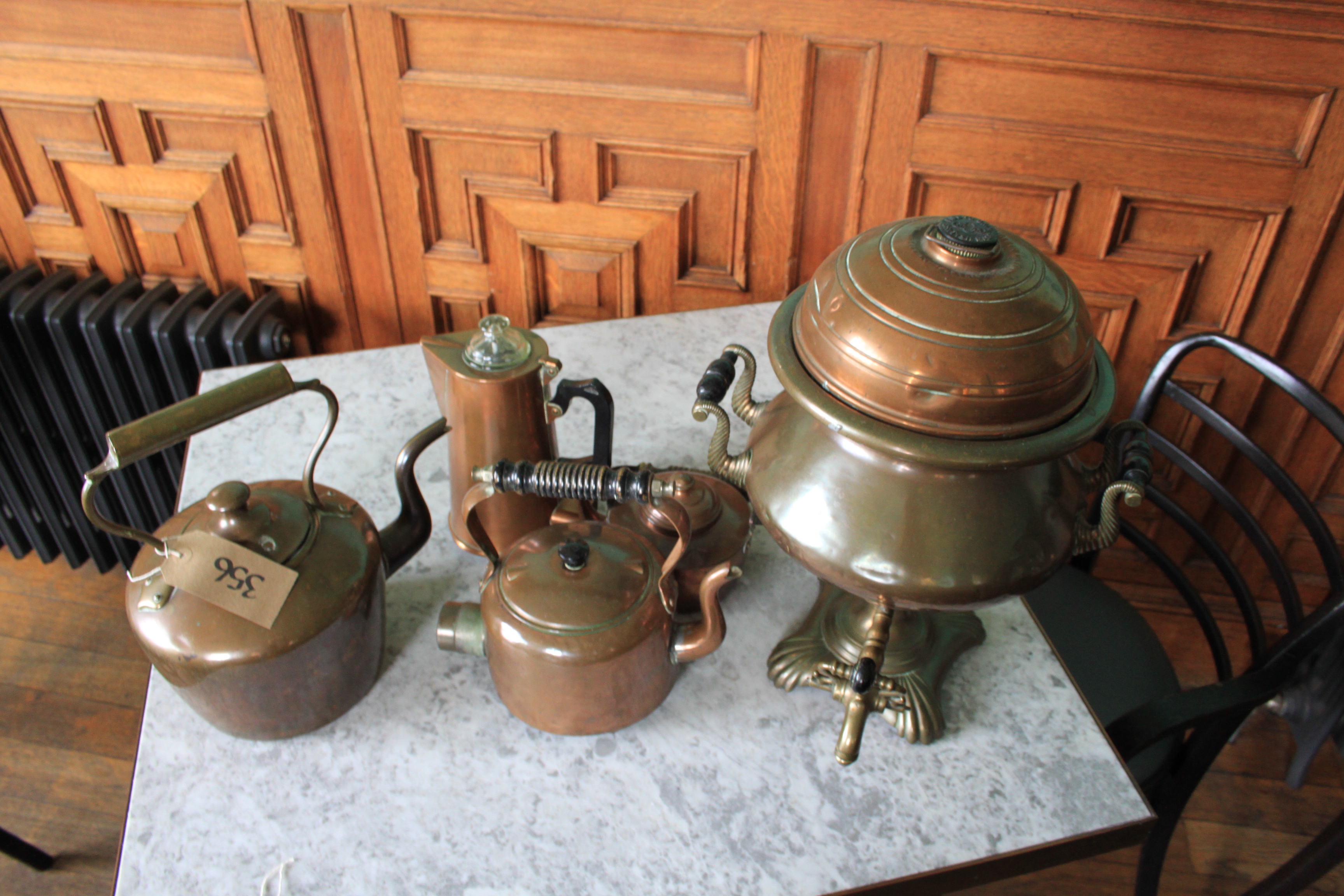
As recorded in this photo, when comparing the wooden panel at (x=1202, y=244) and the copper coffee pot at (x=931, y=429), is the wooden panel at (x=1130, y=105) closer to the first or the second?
the wooden panel at (x=1202, y=244)

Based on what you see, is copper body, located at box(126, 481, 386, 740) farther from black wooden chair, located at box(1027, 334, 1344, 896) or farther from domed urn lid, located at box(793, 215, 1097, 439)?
black wooden chair, located at box(1027, 334, 1344, 896)

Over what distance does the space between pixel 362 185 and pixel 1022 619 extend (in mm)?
1320

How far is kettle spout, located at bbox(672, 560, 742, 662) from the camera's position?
2.65ft

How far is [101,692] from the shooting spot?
5.92ft

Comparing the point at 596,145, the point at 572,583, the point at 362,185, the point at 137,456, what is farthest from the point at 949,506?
the point at 362,185

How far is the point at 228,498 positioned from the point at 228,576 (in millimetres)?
68

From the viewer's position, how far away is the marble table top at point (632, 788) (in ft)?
2.55

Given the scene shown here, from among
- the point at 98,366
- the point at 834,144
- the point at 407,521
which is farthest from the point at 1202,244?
the point at 98,366

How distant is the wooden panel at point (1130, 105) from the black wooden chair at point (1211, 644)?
1.22ft

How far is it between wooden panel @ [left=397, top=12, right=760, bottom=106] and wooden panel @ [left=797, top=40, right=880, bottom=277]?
0.11 meters

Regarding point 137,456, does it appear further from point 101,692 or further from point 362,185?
point 101,692

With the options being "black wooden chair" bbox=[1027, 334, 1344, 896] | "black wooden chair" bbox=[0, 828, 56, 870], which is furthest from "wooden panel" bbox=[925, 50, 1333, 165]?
"black wooden chair" bbox=[0, 828, 56, 870]

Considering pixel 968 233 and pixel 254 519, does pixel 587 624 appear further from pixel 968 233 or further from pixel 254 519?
pixel 968 233

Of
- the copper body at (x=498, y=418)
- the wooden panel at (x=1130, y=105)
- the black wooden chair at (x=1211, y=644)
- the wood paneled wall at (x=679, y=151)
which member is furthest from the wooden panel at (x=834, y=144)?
the copper body at (x=498, y=418)
